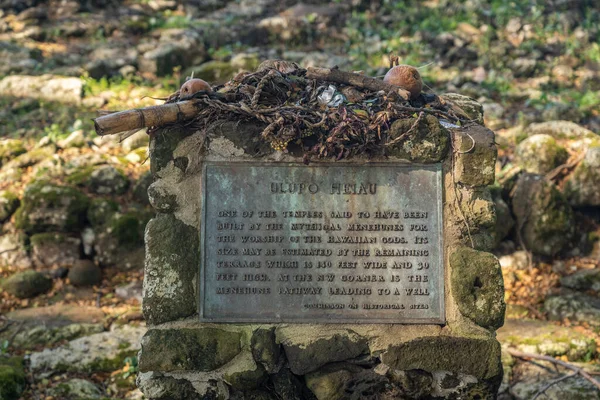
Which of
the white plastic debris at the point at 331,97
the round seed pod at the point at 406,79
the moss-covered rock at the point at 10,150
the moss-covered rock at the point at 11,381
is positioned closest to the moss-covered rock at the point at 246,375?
the white plastic debris at the point at 331,97

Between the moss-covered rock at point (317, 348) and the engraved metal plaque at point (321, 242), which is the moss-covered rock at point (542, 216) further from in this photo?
the moss-covered rock at point (317, 348)

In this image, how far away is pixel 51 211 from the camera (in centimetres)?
624

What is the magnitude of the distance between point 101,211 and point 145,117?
336cm

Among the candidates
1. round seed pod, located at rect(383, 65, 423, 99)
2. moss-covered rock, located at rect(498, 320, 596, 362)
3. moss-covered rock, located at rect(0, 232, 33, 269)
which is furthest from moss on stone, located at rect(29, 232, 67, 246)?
moss-covered rock, located at rect(498, 320, 596, 362)

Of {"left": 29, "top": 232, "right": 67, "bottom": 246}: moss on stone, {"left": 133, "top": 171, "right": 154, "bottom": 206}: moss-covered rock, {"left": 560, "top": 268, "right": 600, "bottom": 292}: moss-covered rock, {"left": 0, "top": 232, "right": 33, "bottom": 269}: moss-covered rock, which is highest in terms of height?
{"left": 133, "top": 171, "right": 154, "bottom": 206}: moss-covered rock

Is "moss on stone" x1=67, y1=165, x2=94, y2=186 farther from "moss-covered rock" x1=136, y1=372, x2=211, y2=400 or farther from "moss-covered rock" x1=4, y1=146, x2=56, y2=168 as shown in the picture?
"moss-covered rock" x1=136, y1=372, x2=211, y2=400

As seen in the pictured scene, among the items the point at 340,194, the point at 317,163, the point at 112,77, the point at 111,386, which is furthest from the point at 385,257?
the point at 112,77

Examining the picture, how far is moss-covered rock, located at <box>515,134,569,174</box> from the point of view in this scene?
20.9 ft

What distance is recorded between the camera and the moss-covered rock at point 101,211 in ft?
20.5

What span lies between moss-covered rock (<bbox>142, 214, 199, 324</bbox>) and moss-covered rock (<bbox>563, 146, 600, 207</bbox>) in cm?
439

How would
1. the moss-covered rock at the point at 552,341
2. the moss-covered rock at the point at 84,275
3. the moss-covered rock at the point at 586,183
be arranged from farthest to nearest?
the moss-covered rock at the point at 586,183
the moss-covered rock at the point at 84,275
the moss-covered rock at the point at 552,341

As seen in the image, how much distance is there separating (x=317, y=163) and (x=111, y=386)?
2.44 metres

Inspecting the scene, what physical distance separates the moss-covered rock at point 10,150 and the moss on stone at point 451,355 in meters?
5.55

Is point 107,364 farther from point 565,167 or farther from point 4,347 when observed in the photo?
point 565,167
